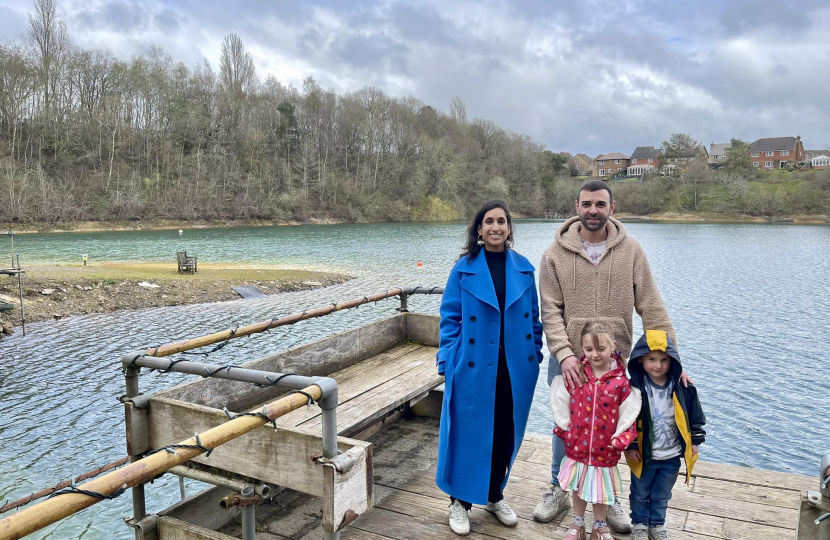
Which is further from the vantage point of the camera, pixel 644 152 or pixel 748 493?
pixel 644 152

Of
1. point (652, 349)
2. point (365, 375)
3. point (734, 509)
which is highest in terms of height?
point (652, 349)

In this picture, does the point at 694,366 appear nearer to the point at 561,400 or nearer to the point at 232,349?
the point at 232,349

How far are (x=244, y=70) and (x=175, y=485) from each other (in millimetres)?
104995

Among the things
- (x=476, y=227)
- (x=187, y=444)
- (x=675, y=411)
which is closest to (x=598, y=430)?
(x=675, y=411)

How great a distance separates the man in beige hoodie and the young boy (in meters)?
0.20

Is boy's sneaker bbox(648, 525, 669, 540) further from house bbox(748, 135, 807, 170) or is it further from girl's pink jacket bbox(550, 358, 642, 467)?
house bbox(748, 135, 807, 170)

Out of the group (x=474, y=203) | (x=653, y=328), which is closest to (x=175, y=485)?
(x=653, y=328)

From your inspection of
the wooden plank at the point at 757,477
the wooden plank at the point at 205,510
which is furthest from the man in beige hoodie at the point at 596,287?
the wooden plank at the point at 205,510

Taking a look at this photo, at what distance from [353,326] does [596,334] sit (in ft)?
48.2

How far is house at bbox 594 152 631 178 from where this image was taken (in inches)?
5640

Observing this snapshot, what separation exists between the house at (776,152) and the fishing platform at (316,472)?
130789 mm

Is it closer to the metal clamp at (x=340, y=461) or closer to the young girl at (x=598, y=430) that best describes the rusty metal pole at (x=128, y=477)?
the metal clamp at (x=340, y=461)

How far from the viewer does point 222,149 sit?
81.4m

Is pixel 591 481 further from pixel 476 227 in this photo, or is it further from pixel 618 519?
pixel 476 227
